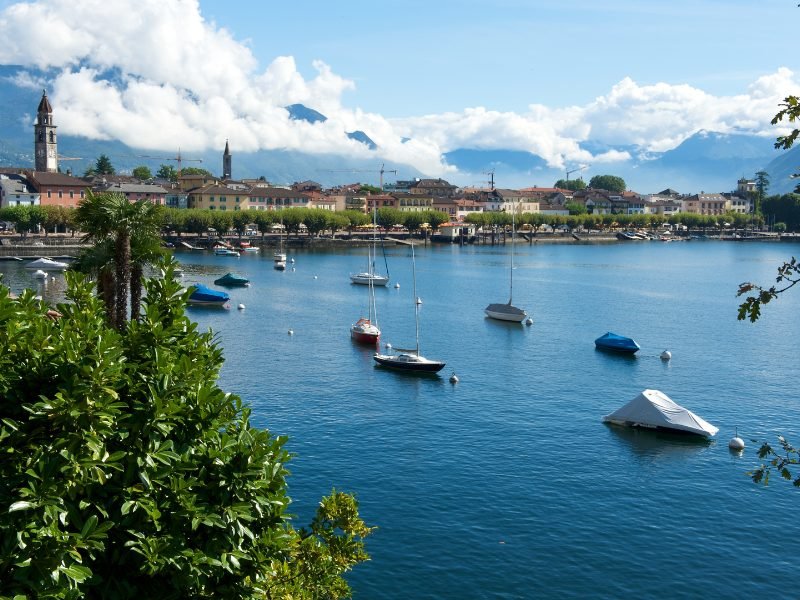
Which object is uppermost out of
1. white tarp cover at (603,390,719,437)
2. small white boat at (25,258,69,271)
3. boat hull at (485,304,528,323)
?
small white boat at (25,258,69,271)

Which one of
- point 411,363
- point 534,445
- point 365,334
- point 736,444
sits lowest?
point 534,445

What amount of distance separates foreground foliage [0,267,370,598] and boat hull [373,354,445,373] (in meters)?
40.8

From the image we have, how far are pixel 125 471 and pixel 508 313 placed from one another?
69.4 metres

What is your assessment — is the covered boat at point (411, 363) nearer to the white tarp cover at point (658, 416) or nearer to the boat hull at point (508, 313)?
the white tarp cover at point (658, 416)

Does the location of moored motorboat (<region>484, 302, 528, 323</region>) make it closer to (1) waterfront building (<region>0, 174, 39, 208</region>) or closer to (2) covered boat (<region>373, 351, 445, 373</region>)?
(2) covered boat (<region>373, 351, 445, 373</region>)

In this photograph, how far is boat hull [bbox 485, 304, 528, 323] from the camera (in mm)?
80375

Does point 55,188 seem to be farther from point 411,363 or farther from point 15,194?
point 411,363

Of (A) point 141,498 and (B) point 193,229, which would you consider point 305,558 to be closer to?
(A) point 141,498

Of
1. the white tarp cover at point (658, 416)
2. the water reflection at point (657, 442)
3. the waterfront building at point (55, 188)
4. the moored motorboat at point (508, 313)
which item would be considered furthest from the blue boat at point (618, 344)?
the waterfront building at point (55, 188)

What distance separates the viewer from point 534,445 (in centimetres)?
4078

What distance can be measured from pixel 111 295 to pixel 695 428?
27.6 m

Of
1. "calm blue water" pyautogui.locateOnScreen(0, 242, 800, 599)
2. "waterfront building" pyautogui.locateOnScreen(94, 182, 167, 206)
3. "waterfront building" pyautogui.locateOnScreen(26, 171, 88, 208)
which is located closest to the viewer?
"calm blue water" pyautogui.locateOnScreen(0, 242, 800, 599)

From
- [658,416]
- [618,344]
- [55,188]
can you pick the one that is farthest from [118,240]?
[55,188]

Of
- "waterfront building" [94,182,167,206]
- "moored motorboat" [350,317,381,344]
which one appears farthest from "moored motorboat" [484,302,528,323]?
"waterfront building" [94,182,167,206]
